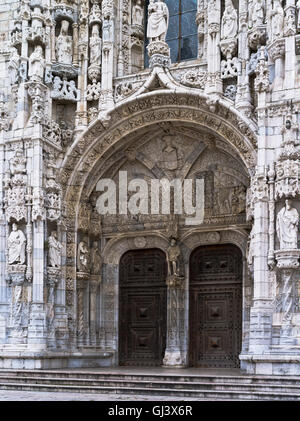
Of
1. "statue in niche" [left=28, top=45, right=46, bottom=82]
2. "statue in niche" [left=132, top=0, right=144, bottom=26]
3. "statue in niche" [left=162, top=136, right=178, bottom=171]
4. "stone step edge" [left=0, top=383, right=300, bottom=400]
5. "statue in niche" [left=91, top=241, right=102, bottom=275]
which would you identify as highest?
"statue in niche" [left=132, top=0, right=144, bottom=26]

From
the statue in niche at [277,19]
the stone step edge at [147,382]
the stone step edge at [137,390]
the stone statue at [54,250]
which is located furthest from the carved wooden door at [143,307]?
the statue in niche at [277,19]

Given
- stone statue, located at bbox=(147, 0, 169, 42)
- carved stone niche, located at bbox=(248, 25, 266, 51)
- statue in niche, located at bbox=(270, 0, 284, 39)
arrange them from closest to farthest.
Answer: statue in niche, located at bbox=(270, 0, 284, 39), carved stone niche, located at bbox=(248, 25, 266, 51), stone statue, located at bbox=(147, 0, 169, 42)

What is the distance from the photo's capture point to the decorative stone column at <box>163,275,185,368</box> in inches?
695

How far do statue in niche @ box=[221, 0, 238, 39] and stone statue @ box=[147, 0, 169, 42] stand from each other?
1.30 metres

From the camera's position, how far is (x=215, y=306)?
57.7 ft

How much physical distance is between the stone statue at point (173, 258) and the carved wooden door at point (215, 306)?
0.42m

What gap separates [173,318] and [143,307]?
940 mm

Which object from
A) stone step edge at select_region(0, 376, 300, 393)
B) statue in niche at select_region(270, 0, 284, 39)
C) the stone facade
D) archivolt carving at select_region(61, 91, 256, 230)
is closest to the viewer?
stone step edge at select_region(0, 376, 300, 393)

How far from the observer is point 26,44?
18.0 metres

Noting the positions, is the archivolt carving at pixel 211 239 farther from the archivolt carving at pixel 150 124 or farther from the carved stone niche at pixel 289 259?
the carved stone niche at pixel 289 259

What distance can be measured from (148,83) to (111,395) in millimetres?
6864

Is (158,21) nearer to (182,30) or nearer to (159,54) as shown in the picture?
(159,54)

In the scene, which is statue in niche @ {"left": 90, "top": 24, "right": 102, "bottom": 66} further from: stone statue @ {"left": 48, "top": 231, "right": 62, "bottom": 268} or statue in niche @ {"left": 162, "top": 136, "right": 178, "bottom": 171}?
stone statue @ {"left": 48, "top": 231, "right": 62, "bottom": 268}

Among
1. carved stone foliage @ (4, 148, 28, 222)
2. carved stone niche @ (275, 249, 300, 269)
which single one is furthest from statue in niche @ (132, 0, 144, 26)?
carved stone niche @ (275, 249, 300, 269)
